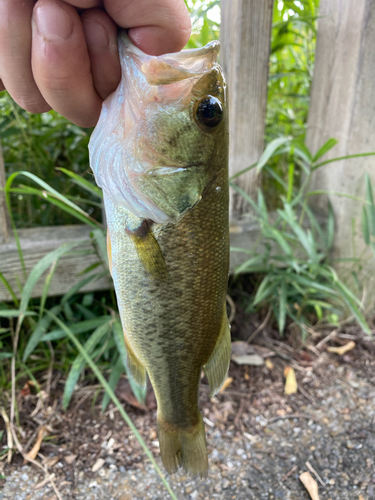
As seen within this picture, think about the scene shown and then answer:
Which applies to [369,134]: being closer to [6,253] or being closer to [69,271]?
[69,271]

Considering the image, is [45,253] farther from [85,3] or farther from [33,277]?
[85,3]

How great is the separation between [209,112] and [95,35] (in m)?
0.25

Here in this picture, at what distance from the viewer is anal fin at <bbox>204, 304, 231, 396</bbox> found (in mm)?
941

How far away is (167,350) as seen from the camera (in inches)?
35.9

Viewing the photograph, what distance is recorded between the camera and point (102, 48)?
Answer: 69cm

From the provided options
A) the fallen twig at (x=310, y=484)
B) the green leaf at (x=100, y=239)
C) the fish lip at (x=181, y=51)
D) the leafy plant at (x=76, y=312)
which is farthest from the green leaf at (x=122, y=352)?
the fish lip at (x=181, y=51)

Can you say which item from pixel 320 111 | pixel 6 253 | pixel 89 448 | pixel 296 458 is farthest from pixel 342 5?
pixel 89 448

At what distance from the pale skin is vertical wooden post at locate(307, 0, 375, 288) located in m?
1.26

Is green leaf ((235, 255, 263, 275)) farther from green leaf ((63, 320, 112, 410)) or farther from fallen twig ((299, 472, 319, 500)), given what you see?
fallen twig ((299, 472, 319, 500))

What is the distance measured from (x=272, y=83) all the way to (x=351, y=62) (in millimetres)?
480

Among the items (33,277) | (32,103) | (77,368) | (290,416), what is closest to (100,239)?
(33,277)

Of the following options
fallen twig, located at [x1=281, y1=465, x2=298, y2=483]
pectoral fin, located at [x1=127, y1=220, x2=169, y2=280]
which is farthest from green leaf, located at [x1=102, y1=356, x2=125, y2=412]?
pectoral fin, located at [x1=127, y1=220, x2=169, y2=280]

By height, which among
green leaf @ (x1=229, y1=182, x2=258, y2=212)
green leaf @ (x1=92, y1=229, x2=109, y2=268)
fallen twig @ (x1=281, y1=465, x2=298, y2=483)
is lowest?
fallen twig @ (x1=281, y1=465, x2=298, y2=483)

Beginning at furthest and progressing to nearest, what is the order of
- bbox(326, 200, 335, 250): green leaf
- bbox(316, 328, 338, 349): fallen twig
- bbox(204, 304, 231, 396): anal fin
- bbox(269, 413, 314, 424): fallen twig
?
1. bbox(316, 328, 338, 349): fallen twig
2. bbox(326, 200, 335, 250): green leaf
3. bbox(269, 413, 314, 424): fallen twig
4. bbox(204, 304, 231, 396): anal fin
